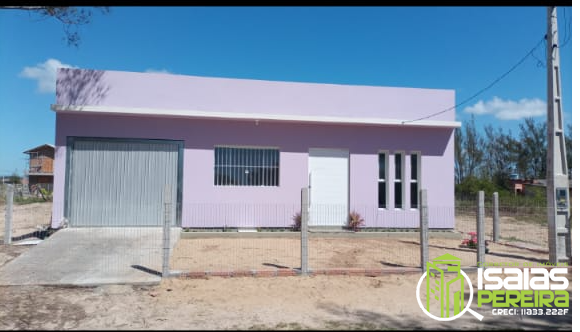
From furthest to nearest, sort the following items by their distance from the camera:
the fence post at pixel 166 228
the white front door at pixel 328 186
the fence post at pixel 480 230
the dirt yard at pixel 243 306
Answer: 1. the white front door at pixel 328 186
2. the fence post at pixel 480 230
3. the fence post at pixel 166 228
4. the dirt yard at pixel 243 306

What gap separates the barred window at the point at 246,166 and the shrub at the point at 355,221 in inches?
91.6

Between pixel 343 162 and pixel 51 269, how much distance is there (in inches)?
295

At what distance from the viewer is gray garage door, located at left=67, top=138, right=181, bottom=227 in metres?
9.85

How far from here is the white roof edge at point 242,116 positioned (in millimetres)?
9670

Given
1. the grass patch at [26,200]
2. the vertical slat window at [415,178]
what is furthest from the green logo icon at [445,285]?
the grass patch at [26,200]

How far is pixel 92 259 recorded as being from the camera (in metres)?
7.36

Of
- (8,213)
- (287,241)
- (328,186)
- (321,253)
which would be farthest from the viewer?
(328,186)

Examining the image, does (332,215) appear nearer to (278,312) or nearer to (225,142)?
(225,142)

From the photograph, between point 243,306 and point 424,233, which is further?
point 424,233

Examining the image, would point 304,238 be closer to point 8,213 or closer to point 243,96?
point 243,96

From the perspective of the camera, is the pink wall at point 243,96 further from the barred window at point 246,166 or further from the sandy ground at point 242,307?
the sandy ground at point 242,307

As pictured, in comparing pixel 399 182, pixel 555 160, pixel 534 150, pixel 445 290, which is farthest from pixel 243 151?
pixel 534 150

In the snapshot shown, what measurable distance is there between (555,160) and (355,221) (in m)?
4.94

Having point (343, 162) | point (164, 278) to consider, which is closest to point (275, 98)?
point (343, 162)
